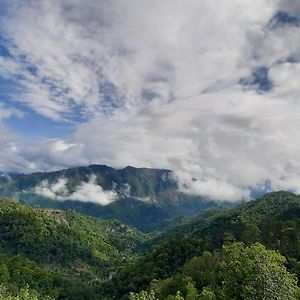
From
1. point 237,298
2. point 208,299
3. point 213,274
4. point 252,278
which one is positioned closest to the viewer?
point 252,278

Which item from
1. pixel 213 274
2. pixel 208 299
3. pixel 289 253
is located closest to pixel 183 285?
pixel 213 274

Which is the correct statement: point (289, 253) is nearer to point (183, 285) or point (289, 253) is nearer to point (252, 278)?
point (183, 285)

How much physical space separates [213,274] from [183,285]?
2442 centimetres

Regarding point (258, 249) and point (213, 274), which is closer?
point (258, 249)

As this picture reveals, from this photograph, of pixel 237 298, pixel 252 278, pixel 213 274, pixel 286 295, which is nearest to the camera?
pixel 286 295

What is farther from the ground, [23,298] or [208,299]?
[208,299]

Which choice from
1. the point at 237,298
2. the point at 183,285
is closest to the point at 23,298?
the point at 183,285

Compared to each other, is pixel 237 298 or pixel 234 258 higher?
pixel 234 258

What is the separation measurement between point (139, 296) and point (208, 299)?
57258 millimetres

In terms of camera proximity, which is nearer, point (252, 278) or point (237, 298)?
point (252, 278)

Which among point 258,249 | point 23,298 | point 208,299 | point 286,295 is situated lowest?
point 23,298

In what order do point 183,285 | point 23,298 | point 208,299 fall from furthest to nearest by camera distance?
point 183,285, point 23,298, point 208,299

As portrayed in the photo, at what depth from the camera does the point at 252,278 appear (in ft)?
232

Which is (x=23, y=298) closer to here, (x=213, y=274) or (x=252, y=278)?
(x=213, y=274)
